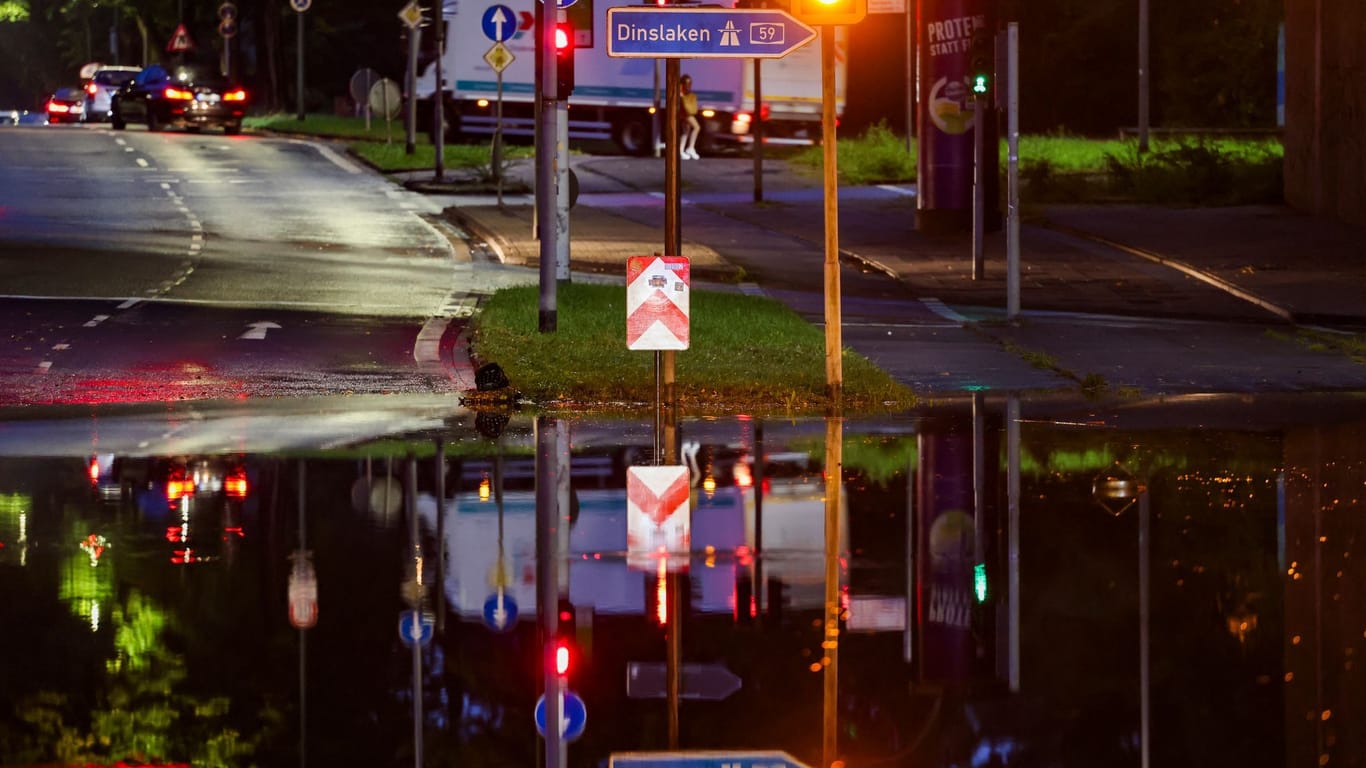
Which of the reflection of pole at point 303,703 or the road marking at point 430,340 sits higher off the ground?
the road marking at point 430,340

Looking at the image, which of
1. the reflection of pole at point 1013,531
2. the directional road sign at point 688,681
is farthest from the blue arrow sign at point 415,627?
the reflection of pole at point 1013,531

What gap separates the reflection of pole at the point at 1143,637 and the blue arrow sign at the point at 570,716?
1.75m

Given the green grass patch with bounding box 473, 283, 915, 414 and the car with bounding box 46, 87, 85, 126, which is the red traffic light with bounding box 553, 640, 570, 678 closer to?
the green grass patch with bounding box 473, 283, 915, 414

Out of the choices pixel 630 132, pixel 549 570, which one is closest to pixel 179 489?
pixel 549 570

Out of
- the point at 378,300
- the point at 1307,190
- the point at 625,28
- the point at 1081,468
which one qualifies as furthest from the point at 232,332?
the point at 1307,190

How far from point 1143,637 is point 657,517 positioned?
11.7ft

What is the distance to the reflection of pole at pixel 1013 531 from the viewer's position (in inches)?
332

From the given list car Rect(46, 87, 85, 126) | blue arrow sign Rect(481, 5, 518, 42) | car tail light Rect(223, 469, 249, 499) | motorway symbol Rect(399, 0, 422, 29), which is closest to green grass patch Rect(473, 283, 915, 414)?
car tail light Rect(223, 469, 249, 499)

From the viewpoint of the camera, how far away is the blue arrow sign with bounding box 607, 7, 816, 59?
1656 cm

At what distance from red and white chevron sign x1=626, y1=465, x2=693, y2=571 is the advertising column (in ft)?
66.6

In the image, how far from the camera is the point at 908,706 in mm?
7676

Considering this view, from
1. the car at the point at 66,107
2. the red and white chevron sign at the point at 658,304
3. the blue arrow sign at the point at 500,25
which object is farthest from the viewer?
the car at the point at 66,107

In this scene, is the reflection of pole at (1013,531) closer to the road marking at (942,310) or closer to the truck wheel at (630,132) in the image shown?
the road marking at (942,310)

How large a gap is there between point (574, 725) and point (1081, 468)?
6874mm
